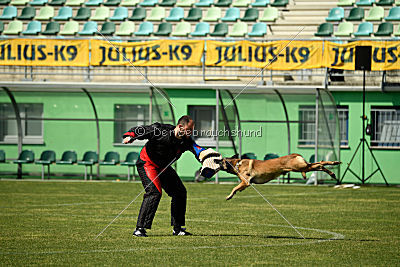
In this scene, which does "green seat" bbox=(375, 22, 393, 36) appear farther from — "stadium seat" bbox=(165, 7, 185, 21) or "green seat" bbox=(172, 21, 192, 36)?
"stadium seat" bbox=(165, 7, 185, 21)

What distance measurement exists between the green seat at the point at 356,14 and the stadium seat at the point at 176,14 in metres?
7.77

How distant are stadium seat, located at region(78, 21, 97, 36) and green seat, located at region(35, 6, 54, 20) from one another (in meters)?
2.27

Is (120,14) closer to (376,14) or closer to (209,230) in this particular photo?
(376,14)

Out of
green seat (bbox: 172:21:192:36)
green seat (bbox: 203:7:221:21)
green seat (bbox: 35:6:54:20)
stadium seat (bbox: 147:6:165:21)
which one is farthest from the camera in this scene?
green seat (bbox: 35:6:54:20)

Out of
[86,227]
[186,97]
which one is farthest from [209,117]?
[86,227]

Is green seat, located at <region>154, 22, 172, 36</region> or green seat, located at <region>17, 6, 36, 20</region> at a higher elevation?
green seat, located at <region>17, 6, 36, 20</region>

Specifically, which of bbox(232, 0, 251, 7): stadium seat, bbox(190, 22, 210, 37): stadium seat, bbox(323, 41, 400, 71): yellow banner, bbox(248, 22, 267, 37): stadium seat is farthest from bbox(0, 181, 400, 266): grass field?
bbox(232, 0, 251, 7): stadium seat

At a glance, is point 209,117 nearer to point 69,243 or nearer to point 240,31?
point 240,31

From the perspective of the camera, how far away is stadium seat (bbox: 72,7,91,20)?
1351 inches

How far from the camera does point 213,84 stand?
27.6 m

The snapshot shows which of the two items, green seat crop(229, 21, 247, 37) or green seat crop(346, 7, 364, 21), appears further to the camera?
green seat crop(229, 21, 247, 37)

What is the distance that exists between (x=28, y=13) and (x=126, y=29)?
558cm

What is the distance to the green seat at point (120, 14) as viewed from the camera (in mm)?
33812

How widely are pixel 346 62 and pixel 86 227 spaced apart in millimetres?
15646
